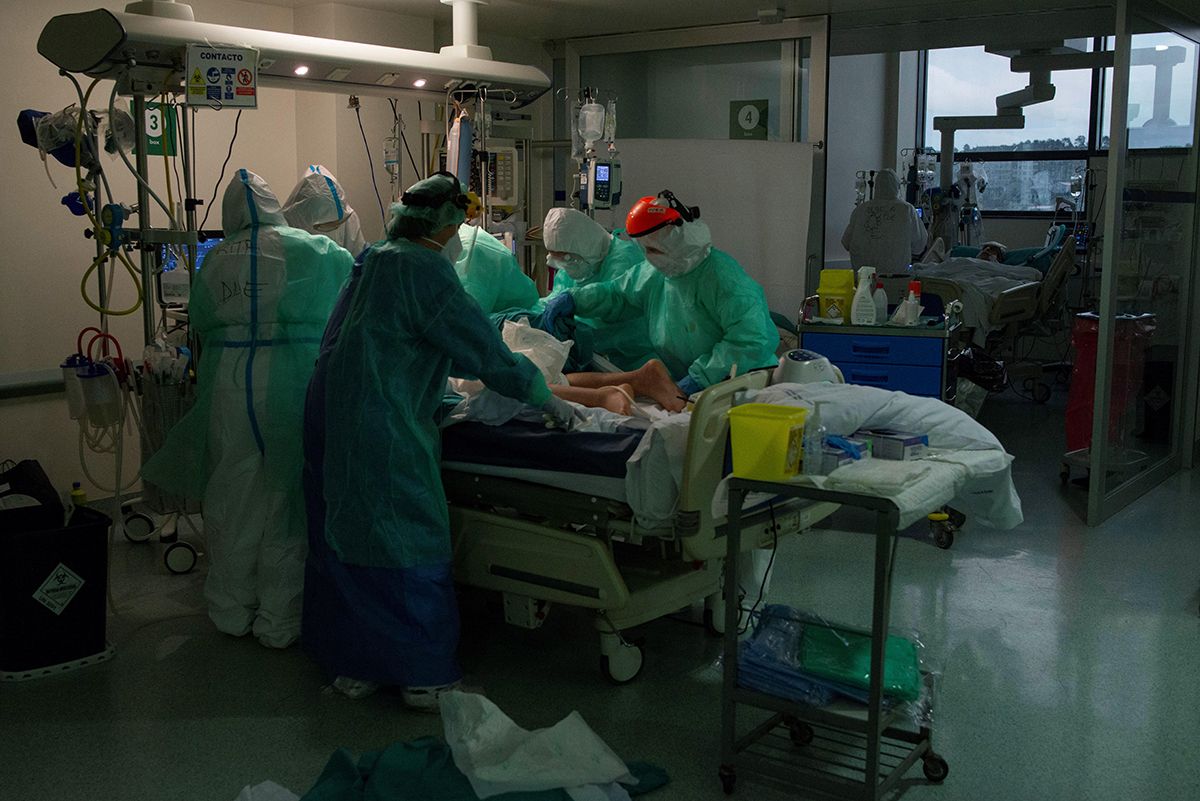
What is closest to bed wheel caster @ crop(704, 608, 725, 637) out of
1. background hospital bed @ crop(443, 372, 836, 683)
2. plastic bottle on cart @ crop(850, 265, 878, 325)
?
background hospital bed @ crop(443, 372, 836, 683)

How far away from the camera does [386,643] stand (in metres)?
3.27

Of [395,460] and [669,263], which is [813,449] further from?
[669,263]

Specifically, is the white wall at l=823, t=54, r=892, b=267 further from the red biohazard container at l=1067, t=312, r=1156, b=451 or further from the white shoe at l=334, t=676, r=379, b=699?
the white shoe at l=334, t=676, r=379, b=699

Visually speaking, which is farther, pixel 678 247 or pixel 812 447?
pixel 678 247

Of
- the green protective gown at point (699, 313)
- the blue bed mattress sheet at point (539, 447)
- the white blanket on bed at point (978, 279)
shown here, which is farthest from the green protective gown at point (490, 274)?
the white blanket on bed at point (978, 279)

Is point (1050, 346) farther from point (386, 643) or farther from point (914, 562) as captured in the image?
point (386, 643)

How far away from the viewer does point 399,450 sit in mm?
3248

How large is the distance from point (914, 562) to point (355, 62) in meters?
3.05

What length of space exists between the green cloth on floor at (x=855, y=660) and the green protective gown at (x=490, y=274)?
2202 millimetres

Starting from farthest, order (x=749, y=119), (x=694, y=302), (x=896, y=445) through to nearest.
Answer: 1. (x=749, y=119)
2. (x=694, y=302)
3. (x=896, y=445)

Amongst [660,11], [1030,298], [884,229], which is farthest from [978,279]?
[660,11]

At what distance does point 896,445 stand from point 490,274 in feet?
7.31

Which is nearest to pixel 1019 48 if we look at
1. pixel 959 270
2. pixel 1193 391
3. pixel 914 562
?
pixel 959 270

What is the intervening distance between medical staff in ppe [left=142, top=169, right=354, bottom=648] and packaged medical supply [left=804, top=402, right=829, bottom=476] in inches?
74.2
